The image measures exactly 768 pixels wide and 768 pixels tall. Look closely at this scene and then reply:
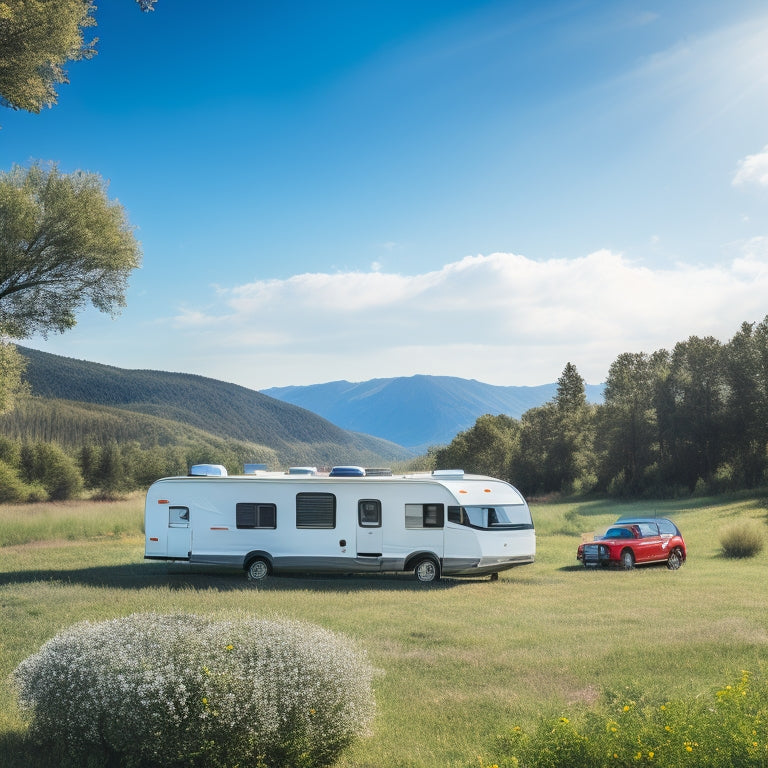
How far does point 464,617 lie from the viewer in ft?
41.5

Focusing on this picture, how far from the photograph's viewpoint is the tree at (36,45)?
8.85m

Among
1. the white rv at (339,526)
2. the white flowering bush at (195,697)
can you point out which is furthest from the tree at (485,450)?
the white flowering bush at (195,697)

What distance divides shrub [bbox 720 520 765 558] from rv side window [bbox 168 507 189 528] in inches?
663

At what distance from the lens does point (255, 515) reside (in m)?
18.3

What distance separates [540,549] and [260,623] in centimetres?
2120

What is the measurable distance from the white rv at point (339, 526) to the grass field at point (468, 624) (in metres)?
0.57

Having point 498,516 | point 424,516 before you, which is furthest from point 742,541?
point 424,516

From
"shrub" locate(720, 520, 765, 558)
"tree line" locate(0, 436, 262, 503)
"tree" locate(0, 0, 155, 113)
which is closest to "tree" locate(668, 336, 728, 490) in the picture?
A: "shrub" locate(720, 520, 765, 558)

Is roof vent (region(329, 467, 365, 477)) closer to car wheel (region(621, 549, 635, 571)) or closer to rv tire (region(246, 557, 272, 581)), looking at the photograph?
rv tire (region(246, 557, 272, 581))

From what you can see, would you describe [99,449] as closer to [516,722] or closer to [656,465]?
[656,465]

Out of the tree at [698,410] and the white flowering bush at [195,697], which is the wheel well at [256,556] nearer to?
the white flowering bush at [195,697]

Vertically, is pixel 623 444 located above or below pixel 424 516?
above

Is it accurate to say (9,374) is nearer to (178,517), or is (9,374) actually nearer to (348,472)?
(178,517)

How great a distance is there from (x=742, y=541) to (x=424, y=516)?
11.9 metres
